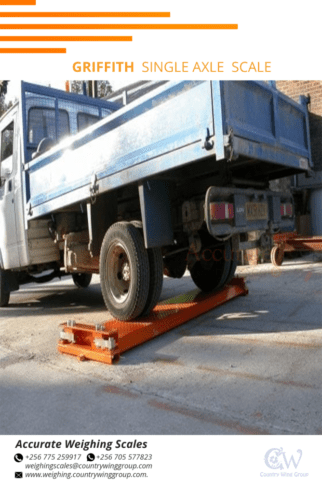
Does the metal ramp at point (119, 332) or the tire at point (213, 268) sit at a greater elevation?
the tire at point (213, 268)

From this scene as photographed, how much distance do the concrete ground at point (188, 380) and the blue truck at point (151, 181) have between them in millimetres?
677

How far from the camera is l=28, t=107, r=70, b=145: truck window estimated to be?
16.6 ft

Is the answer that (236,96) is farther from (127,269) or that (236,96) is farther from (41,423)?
(41,423)

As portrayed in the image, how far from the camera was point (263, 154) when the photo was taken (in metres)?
3.05

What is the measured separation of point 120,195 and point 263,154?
1.69 meters

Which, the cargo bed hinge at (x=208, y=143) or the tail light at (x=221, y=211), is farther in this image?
the tail light at (x=221, y=211)

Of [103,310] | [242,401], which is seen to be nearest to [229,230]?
[242,401]

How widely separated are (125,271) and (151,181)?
3.10 ft

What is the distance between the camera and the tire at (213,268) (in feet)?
14.8

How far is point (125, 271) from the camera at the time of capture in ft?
12.1

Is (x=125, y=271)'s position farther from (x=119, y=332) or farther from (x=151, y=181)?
(x=151, y=181)
